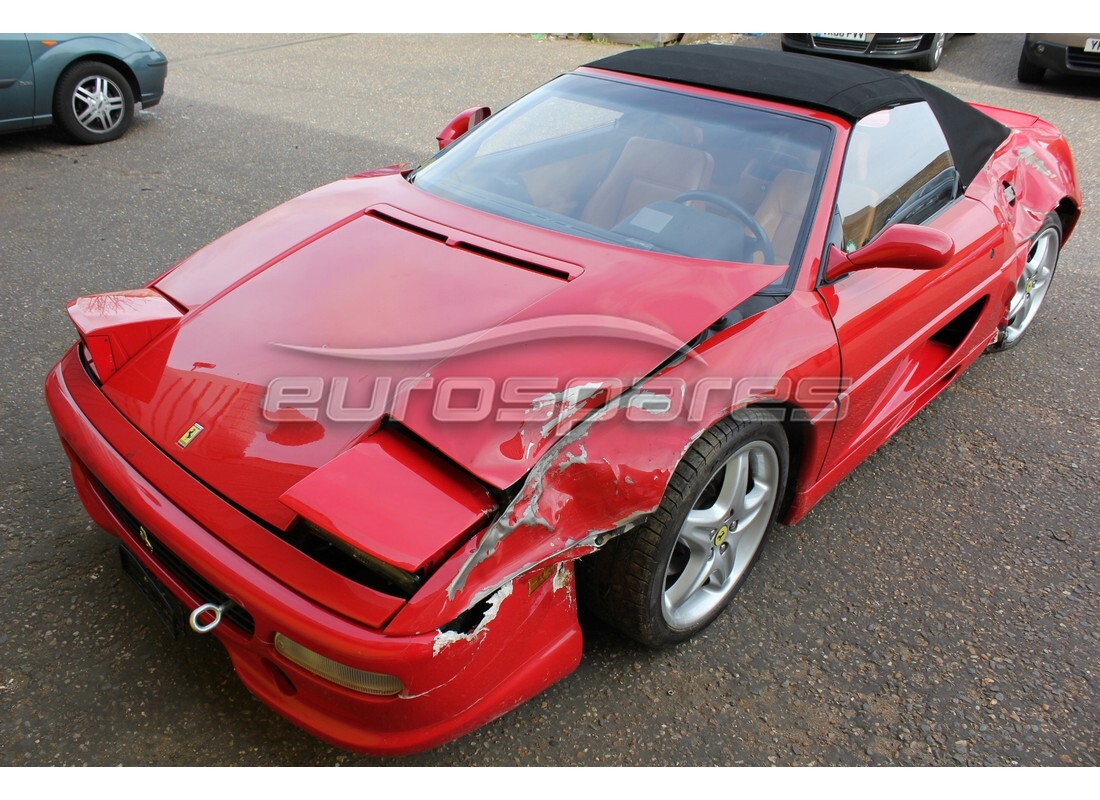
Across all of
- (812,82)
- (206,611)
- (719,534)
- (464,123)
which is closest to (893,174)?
(812,82)

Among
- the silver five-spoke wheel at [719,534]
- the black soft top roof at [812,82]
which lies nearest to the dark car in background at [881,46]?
the black soft top roof at [812,82]

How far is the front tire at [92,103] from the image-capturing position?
18.0ft

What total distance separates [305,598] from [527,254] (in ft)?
3.50

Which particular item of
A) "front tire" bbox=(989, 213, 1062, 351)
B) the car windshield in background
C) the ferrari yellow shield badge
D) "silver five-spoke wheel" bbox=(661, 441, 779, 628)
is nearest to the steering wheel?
the car windshield in background

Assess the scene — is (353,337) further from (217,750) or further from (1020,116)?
(1020,116)

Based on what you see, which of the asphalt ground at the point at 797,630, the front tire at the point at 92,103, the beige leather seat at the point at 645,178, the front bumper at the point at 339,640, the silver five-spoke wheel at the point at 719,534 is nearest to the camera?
the front bumper at the point at 339,640

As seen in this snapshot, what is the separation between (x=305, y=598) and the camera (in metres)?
1.56

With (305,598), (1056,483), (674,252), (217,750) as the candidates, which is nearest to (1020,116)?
(1056,483)

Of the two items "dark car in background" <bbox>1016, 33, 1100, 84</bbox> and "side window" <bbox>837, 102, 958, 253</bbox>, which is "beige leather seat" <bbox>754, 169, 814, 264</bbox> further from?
"dark car in background" <bbox>1016, 33, 1100, 84</bbox>

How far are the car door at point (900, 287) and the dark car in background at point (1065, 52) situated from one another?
653 centimetres

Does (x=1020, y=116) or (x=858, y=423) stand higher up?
(x=1020, y=116)

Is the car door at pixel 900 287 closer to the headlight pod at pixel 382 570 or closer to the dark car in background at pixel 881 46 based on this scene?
the headlight pod at pixel 382 570

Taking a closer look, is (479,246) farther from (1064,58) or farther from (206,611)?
(1064,58)

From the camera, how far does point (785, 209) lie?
92.7 inches
